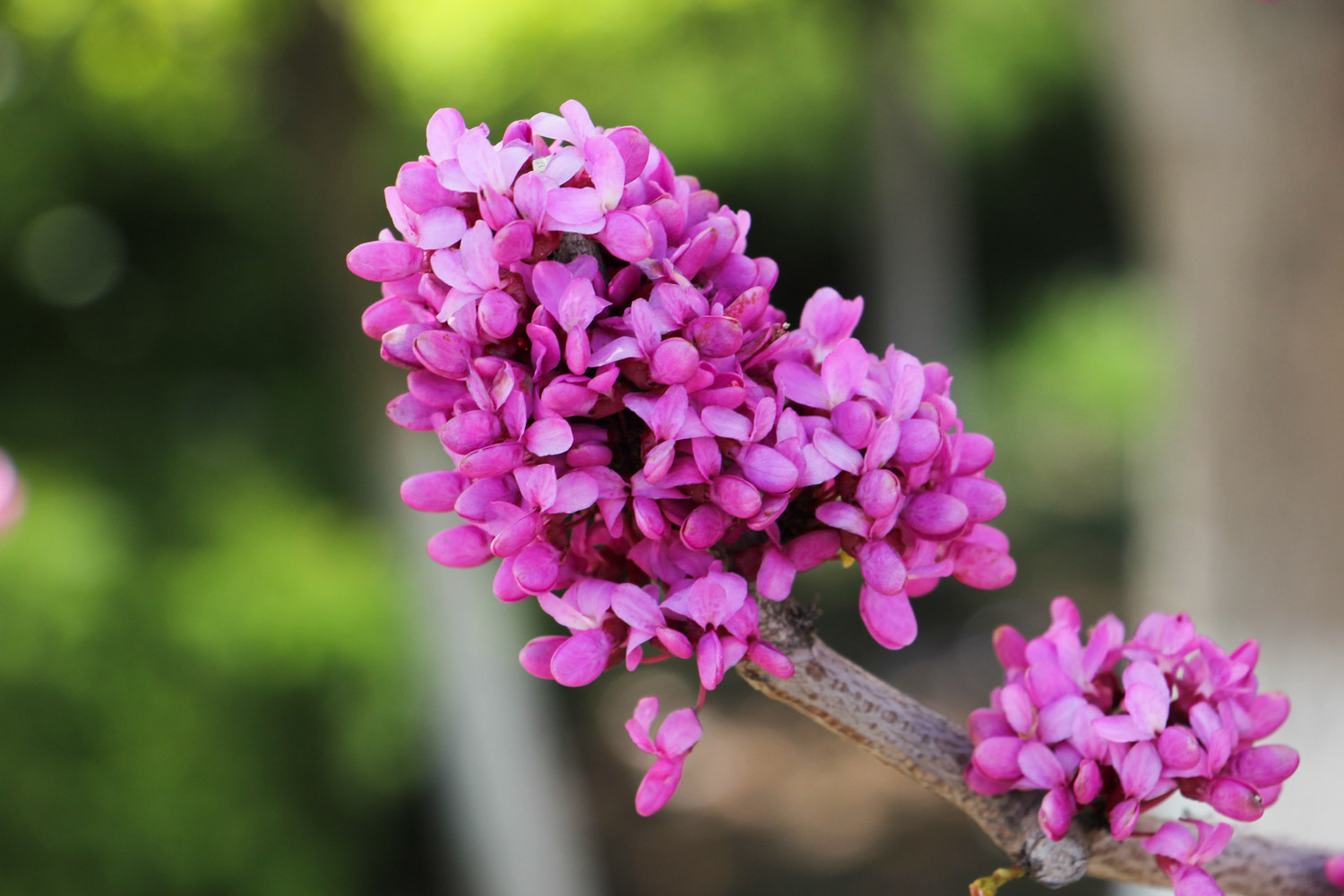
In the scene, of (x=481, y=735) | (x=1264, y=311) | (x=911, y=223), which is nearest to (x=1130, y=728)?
(x=1264, y=311)

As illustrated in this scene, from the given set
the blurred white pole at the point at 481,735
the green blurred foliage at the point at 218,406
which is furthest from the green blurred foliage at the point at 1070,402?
the blurred white pole at the point at 481,735

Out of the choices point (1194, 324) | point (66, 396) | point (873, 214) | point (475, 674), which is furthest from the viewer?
point (873, 214)

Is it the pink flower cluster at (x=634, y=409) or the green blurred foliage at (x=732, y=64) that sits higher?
the green blurred foliage at (x=732, y=64)

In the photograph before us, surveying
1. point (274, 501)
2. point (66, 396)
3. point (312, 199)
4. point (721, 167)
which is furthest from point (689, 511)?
point (721, 167)

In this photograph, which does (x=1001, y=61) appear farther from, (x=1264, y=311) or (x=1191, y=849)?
Result: (x=1191, y=849)

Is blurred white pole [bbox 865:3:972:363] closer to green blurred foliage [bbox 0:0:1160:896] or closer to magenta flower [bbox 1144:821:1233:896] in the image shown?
green blurred foliage [bbox 0:0:1160:896]

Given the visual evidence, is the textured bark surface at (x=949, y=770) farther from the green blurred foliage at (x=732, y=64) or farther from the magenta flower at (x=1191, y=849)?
the green blurred foliage at (x=732, y=64)

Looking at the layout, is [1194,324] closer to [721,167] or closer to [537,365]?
[537,365]
